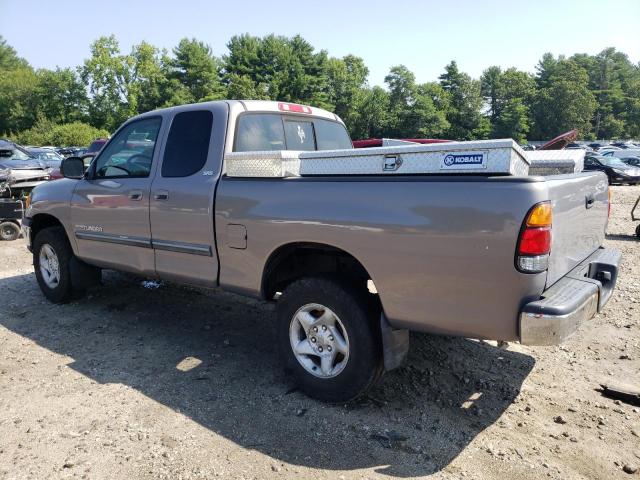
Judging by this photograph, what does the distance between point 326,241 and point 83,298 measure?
12.7ft

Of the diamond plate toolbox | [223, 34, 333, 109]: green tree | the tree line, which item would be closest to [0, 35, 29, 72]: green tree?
the tree line

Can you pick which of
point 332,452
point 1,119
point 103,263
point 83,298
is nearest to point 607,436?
point 332,452

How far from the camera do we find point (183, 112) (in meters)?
4.34

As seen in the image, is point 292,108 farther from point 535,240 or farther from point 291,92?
point 291,92

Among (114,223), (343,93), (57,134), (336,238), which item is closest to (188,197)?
(114,223)

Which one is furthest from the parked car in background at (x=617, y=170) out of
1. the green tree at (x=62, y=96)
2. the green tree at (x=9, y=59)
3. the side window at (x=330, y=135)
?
the green tree at (x=9, y=59)

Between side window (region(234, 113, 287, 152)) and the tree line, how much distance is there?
5956 centimetres

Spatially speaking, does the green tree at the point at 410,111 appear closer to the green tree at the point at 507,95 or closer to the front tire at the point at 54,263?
the green tree at the point at 507,95

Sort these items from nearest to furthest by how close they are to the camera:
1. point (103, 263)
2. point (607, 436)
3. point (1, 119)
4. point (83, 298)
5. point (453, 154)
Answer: point (453, 154), point (607, 436), point (103, 263), point (83, 298), point (1, 119)

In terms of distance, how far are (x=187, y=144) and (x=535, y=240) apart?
288cm

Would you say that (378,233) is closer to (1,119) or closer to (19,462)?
(19,462)

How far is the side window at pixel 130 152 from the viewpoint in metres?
4.53

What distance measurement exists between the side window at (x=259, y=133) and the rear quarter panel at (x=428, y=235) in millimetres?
790

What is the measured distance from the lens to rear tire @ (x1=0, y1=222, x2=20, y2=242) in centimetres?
966
